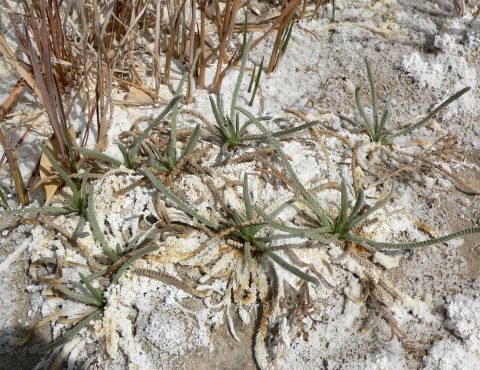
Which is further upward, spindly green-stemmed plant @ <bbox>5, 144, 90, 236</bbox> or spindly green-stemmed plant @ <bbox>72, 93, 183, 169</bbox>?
spindly green-stemmed plant @ <bbox>72, 93, 183, 169</bbox>

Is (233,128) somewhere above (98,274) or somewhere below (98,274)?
above

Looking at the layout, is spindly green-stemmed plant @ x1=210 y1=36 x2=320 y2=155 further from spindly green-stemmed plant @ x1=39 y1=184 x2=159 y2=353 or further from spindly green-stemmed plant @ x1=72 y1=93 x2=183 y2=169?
spindly green-stemmed plant @ x1=39 y1=184 x2=159 y2=353

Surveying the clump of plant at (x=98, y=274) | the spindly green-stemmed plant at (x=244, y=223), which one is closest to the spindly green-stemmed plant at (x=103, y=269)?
the clump of plant at (x=98, y=274)

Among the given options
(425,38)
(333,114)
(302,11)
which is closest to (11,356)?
(333,114)

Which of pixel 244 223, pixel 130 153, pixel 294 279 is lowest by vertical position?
pixel 294 279

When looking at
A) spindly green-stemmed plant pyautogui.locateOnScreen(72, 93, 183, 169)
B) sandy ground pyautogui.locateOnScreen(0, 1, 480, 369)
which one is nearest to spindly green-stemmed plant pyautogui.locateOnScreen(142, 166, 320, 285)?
sandy ground pyautogui.locateOnScreen(0, 1, 480, 369)

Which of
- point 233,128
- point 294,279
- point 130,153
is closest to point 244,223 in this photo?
point 294,279

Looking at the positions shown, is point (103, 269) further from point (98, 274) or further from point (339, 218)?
point (339, 218)

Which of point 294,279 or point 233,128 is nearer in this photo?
point 294,279

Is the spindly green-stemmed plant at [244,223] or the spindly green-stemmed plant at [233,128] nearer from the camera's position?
the spindly green-stemmed plant at [244,223]

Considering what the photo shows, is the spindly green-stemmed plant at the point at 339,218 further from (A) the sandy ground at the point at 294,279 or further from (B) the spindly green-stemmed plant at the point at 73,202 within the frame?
(B) the spindly green-stemmed plant at the point at 73,202
